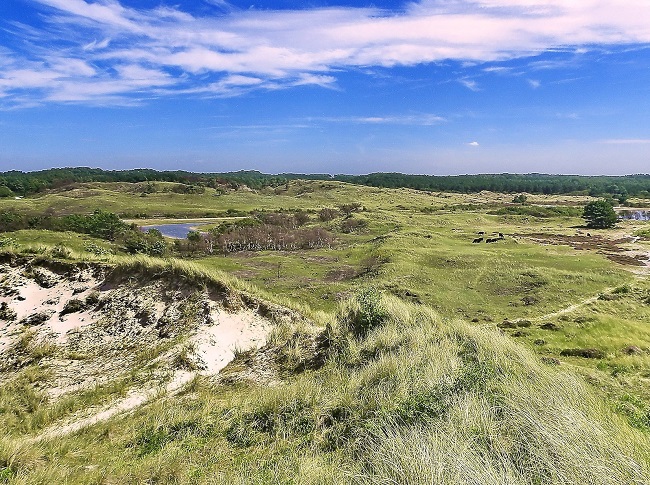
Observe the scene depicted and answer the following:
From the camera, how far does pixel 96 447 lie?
22.3ft

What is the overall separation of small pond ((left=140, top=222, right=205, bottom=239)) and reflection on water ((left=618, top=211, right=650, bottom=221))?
136732 mm

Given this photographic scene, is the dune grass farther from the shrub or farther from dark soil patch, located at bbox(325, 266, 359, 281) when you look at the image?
dark soil patch, located at bbox(325, 266, 359, 281)

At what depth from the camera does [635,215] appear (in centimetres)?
13838

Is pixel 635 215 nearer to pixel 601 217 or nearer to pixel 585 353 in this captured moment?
pixel 601 217

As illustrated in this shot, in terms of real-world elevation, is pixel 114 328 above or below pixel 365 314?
below

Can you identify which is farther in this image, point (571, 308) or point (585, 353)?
point (571, 308)

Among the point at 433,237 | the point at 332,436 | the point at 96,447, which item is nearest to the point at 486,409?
the point at 332,436

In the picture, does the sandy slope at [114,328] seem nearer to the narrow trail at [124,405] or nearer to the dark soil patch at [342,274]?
the narrow trail at [124,405]

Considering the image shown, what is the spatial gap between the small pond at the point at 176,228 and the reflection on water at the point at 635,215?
449ft

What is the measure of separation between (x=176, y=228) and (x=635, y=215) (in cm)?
15269

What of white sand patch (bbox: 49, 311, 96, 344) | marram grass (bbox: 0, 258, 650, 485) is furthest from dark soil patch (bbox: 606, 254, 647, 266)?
white sand patch (bbox: 49, 311, 96, 344)

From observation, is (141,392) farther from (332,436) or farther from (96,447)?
(332,436)

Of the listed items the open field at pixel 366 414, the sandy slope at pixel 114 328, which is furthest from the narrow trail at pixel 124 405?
the open field at pixel 366 414

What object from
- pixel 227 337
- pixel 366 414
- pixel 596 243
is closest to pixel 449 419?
pixel 366 414
